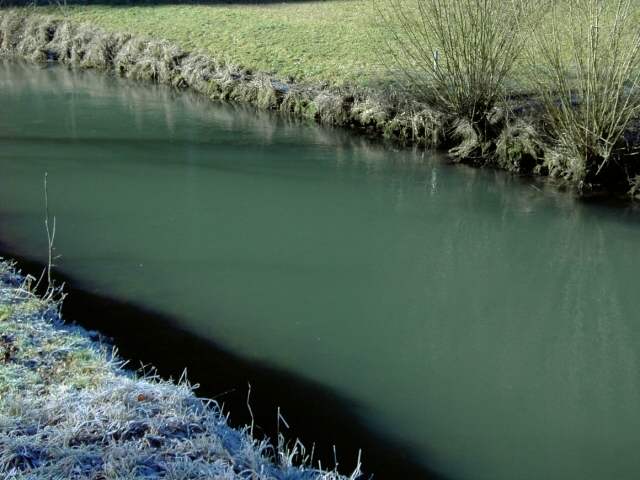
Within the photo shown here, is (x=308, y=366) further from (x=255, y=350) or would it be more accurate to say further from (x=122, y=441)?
(x=122, y=441)

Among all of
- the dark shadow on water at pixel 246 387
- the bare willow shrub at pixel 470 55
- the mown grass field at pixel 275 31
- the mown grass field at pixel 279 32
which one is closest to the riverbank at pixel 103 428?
the dark shadow on water at pixel 246 387

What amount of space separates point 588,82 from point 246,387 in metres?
7.65

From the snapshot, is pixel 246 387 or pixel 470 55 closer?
pixel 246 387

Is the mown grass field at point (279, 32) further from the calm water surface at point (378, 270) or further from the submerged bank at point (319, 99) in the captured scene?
the calm water surface at point (378, 270)

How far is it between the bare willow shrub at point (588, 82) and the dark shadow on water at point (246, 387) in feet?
23.8

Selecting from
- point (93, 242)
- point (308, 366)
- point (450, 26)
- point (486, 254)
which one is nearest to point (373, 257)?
point (486, 254)

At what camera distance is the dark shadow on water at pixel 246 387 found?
5961mm

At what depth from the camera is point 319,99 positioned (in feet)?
53.0

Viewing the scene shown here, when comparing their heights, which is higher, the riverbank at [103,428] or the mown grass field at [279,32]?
the mown grass field at [279,32]

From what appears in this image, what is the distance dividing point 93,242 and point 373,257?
359 cm

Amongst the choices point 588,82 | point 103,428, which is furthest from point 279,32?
point 103,428

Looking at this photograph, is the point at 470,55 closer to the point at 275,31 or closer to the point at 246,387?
the point at 275,31

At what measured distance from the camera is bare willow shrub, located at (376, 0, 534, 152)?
42.4 ft

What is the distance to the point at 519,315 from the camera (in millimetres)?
8609
